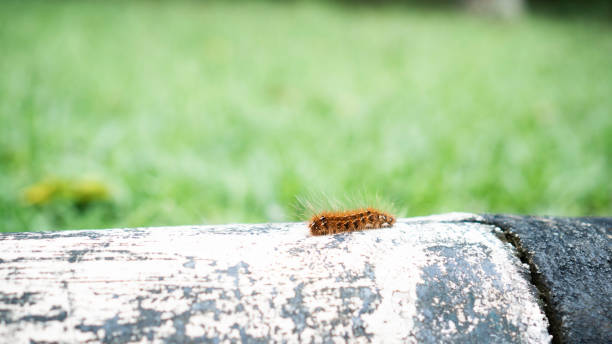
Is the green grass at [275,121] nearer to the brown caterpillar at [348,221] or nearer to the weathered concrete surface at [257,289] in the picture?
the brown caterpillar at [348,221]

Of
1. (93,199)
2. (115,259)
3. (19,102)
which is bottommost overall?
(115,259)

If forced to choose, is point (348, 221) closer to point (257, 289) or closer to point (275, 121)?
point (257, 289)

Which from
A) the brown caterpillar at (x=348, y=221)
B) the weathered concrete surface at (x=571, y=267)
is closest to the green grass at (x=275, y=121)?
the brown caterpillar at (x=348, y=221)

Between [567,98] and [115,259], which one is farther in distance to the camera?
[567,98]

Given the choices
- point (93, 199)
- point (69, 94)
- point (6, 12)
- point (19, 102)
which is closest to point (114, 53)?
point (69, 94)

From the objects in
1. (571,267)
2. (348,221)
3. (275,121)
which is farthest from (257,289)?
(275,121)

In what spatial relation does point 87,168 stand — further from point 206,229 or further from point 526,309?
point 526,309

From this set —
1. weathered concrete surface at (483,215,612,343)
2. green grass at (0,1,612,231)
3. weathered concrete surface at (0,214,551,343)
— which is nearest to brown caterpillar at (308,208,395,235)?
weathered concrete surface at (0,214,551,343)

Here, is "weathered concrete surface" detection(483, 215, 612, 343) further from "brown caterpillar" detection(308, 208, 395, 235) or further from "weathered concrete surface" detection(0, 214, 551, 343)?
"brown caterpillar" detection(308, 208, 395, 235)
